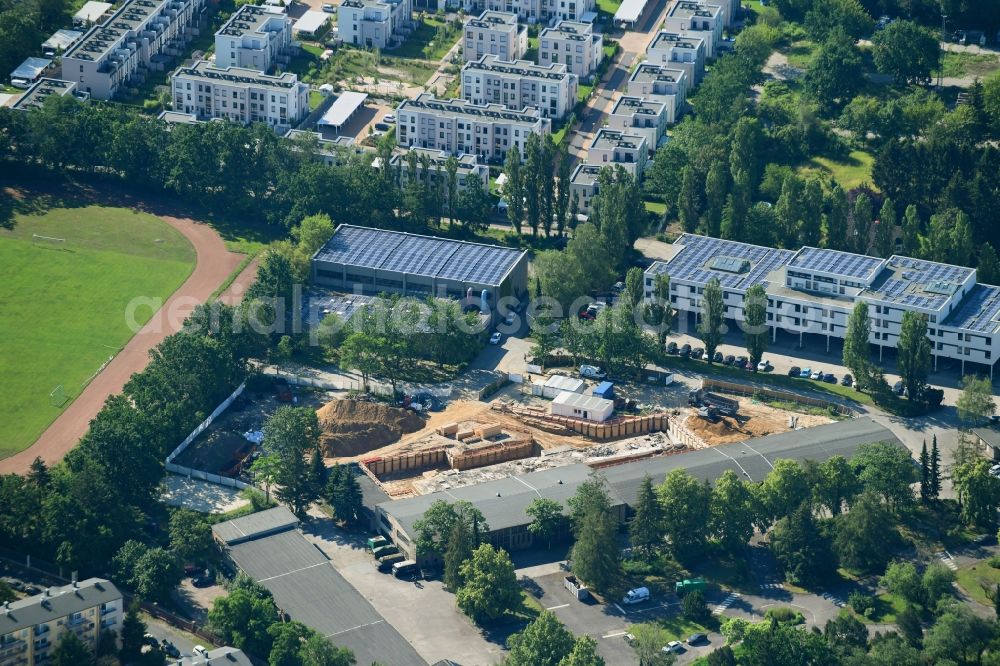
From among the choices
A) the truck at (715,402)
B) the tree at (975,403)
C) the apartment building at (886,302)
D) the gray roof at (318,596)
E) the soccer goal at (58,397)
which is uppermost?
the apartment building at (886,302)

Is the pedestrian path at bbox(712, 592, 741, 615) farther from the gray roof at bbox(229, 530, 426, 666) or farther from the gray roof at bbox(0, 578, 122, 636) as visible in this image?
the gray roof at bbox(0, 578, 122, 636)

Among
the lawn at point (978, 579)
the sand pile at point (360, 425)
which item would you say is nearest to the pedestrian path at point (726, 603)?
the lawn at point (978, 579)

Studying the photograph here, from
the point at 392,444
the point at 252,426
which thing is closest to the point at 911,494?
the point at 392,444

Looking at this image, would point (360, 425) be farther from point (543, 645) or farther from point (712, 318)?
point (543, 645)

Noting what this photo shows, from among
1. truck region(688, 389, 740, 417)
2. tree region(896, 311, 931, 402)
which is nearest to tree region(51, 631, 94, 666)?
truck region(688, 389, 740, 417)

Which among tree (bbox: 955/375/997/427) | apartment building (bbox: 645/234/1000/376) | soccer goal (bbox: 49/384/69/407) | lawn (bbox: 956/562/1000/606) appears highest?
apartment building (bbox: 645/234/1000/376)

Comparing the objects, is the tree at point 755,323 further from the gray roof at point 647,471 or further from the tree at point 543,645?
the tree at point 543,645
